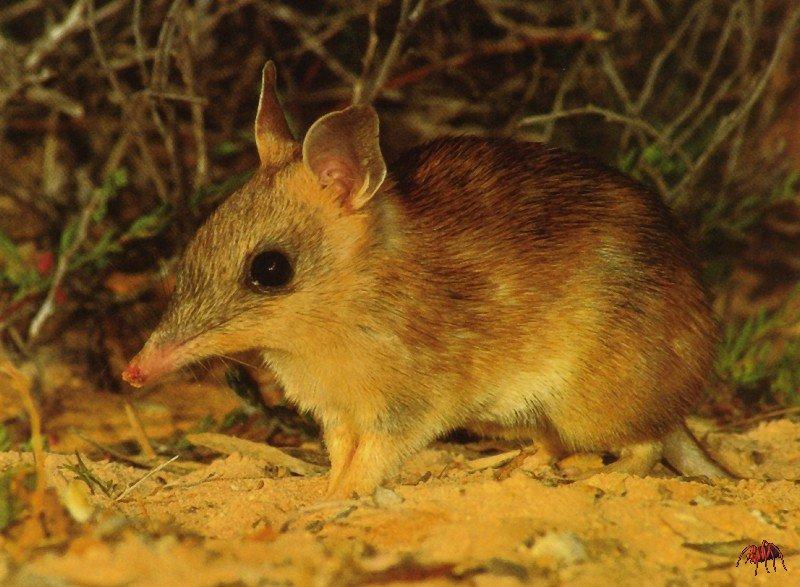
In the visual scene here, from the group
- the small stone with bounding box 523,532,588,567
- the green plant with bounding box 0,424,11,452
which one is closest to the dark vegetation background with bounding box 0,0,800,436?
the green plant with bounding box 0,424,11,452

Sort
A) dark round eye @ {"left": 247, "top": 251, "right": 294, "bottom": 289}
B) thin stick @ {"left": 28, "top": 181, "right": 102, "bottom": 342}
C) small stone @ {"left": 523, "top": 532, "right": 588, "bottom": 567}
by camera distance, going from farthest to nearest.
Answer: thin stick @ {"left": 28, "top": 181, "right": 102, "bottom": 342} → dark round eye @ {"left": 247, "top": 251, "right": 294, "bottom": 289} → small stone @ {"left": 523, "top": 532, "right": 588, "bottom": 567}

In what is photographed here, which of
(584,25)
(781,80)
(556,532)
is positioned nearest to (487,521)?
(556,532)

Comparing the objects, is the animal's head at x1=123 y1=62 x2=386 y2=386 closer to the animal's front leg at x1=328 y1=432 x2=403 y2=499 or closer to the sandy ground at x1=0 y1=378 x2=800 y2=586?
the animal's front leg at x1=328 y1=432 x2=403 y2=499

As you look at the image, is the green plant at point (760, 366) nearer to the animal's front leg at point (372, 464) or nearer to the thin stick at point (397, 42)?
the animal's front leg at point (372, 464)

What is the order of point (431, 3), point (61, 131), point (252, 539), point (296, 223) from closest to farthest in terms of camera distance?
point (252, 539)
point (296, 223)
point (431, 3)
point (61, 131)

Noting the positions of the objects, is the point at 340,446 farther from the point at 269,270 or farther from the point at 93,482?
the point at 93,482

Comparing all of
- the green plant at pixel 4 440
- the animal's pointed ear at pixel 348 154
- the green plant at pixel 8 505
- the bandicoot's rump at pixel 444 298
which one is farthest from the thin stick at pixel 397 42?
the green plant at pixel 8 505

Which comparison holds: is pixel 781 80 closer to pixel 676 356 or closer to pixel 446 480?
pixel 676 356
